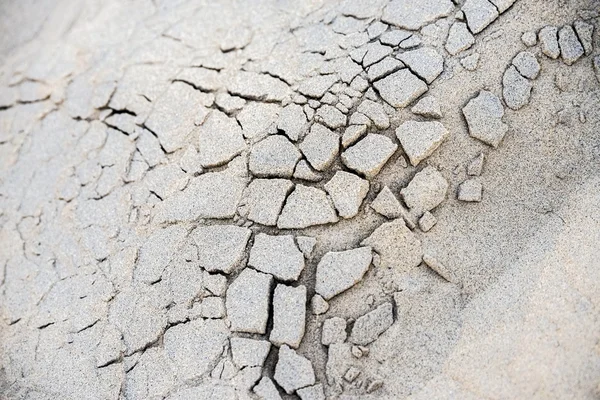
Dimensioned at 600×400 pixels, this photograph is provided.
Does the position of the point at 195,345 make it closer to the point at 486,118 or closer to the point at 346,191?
the point at 346,191

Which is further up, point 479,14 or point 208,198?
point 479,14

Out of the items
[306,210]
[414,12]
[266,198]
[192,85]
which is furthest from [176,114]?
[414,12]

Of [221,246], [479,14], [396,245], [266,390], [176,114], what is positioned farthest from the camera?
[176,114]

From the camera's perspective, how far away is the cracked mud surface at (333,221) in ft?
4.65

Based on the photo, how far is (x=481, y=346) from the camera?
138 cm

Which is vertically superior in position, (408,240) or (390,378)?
(408,240)

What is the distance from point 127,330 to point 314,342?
57 cm

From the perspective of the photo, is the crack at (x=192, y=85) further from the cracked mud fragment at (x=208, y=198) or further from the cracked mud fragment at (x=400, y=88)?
the cracked mud fragment at (x=400, y=88)

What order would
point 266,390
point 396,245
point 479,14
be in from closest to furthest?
point 266,390, point 396,245, point 479,14

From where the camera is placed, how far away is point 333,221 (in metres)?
1.59

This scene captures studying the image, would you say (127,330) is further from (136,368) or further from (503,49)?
(503,49)

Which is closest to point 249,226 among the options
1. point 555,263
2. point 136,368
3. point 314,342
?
point 314,342

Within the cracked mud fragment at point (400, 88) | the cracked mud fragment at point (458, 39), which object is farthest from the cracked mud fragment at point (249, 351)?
the cracked mud fragment at point (458, 39)

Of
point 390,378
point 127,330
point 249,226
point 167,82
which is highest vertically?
point 167,82
